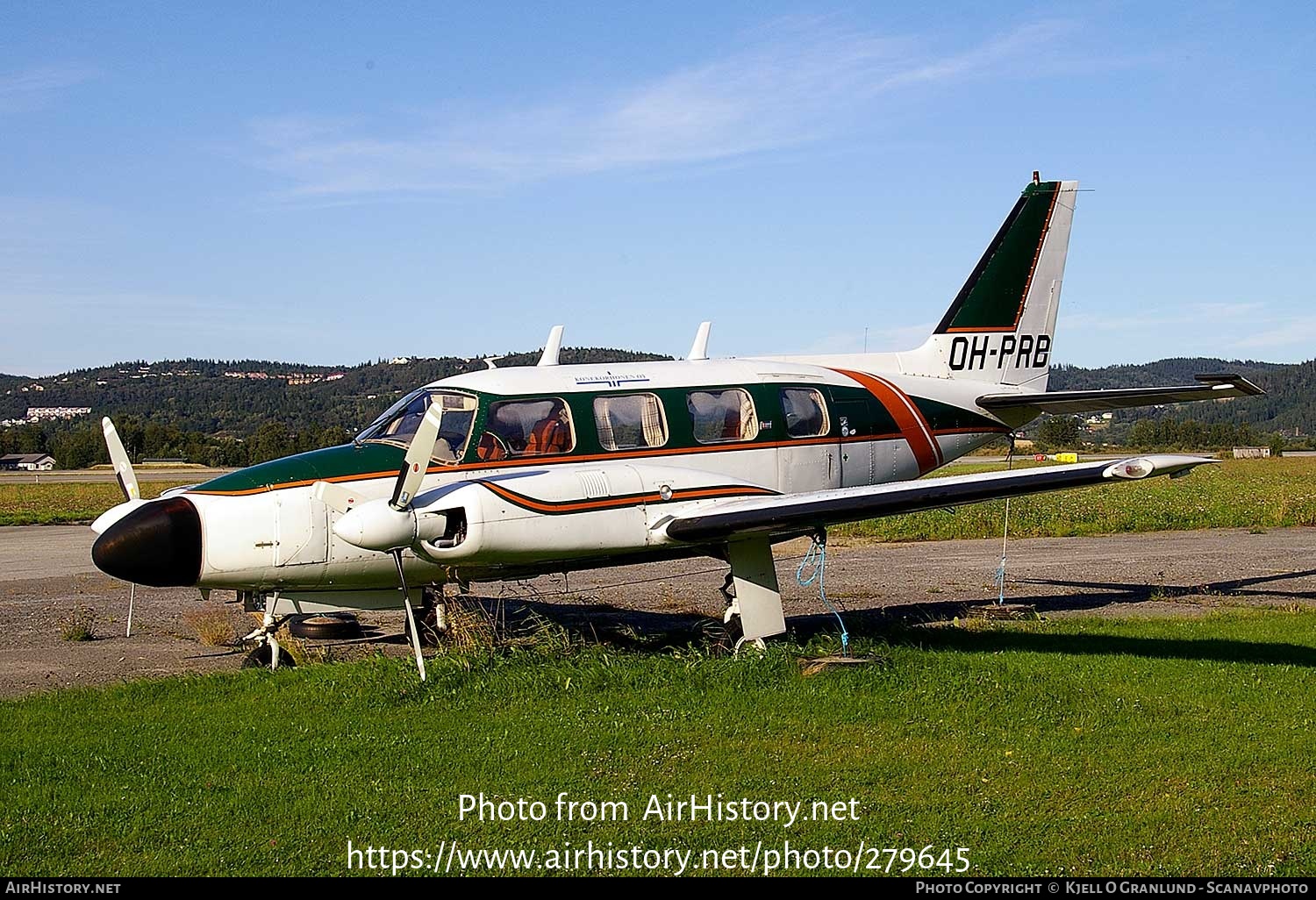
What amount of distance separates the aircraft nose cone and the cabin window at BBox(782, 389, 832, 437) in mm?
6346

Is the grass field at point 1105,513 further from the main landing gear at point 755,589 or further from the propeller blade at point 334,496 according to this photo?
the propeller blade at point 334,496

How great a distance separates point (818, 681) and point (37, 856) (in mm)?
6224

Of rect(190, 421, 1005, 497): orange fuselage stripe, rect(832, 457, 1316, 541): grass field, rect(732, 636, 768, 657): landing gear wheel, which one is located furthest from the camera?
rect(832, 457, 1316, 541): grass field

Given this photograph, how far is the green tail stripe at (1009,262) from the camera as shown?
15.6m

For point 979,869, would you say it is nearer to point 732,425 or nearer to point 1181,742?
point 1181,742

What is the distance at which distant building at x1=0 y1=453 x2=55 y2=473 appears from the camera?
11153 centimetres

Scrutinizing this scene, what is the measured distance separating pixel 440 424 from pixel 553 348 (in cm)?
242

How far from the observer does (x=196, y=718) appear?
30.7 feet

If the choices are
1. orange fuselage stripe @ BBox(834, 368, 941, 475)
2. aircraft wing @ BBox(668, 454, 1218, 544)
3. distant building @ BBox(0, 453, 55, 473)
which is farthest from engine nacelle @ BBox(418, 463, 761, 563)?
distant building @ BBox(0, 453, 55, 473)

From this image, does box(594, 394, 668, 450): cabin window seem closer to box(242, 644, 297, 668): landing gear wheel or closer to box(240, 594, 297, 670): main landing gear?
box(240, 594, 297, 670): main landing gear

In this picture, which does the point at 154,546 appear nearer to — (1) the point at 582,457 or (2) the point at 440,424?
(2) the point at 440,424

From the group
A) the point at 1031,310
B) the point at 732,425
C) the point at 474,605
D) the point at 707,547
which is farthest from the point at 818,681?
the point at 1031,310

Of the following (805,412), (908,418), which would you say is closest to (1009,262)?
(908,418)

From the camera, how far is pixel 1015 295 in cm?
1569
